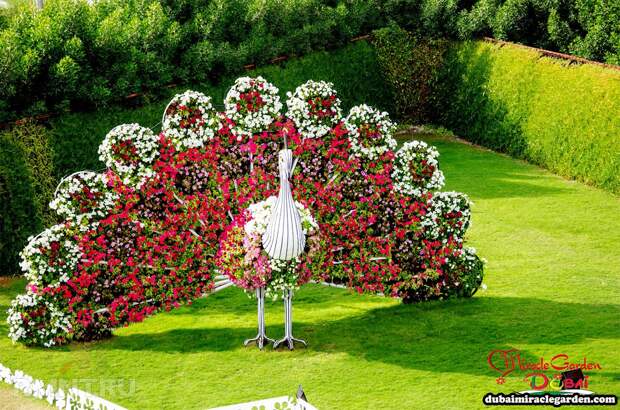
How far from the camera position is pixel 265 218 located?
13359 mm

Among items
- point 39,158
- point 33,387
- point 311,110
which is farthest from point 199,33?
point 33,387

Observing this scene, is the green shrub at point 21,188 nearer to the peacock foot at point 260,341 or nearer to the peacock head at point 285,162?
the peacock foot at point 260,341

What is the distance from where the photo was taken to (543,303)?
1582 cm

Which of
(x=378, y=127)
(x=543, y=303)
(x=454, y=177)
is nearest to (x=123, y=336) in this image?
(x=378, y=127)

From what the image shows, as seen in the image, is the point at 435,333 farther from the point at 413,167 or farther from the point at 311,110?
the point at 311,110

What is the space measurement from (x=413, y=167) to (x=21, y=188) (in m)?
6.92

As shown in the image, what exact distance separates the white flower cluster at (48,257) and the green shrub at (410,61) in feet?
47.0

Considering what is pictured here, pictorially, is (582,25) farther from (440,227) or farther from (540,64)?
(440,227)

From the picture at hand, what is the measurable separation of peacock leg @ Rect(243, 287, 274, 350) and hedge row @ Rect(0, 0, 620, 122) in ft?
20.7

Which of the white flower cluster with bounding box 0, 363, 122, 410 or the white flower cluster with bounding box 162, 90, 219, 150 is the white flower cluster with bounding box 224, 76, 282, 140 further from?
the white flower cluster with bounding box 0, 363, 122, 410

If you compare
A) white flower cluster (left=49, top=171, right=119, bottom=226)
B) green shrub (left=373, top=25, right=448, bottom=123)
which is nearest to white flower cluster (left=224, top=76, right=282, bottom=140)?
white flower cluster (left=49, top=171, right=119, bottom=226)

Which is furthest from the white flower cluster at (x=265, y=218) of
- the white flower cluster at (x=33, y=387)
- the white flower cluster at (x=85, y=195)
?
the white flower cluster at (x=33, y=387)

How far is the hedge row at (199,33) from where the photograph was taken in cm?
1817

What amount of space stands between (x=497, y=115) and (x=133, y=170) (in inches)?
518
